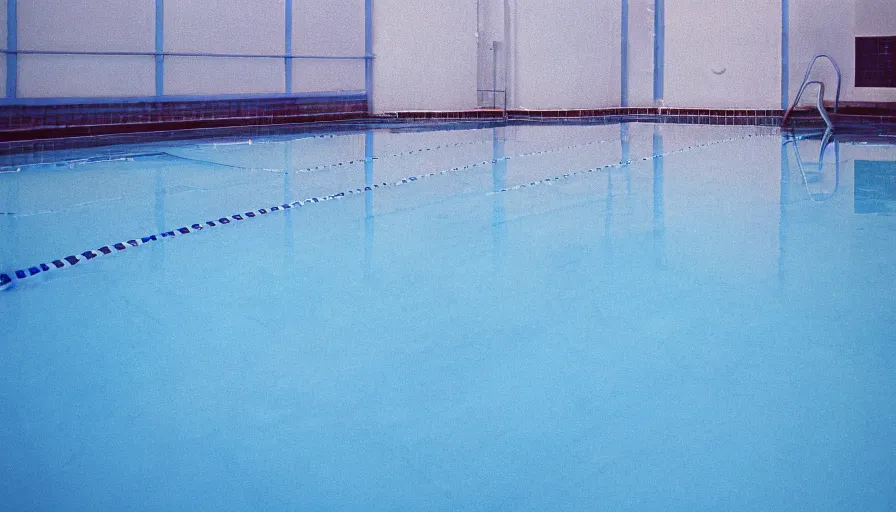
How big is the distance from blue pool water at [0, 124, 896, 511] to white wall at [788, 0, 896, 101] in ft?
21.8

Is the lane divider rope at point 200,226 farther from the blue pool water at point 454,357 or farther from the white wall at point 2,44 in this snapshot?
the white wall at point 2,44

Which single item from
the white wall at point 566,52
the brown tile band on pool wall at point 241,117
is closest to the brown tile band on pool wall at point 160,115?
the brown tile band on pool wall at point 241,117

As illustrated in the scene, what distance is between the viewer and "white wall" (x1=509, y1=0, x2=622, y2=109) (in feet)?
35.8

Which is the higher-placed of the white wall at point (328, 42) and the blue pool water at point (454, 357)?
the white wall at point (328, 42)

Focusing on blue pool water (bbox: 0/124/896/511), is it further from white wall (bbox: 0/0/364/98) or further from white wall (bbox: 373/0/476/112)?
white wall (bbox: 373/0/476/112)

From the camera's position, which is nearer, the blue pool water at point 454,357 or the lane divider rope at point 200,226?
the blue pool water at point 454,357

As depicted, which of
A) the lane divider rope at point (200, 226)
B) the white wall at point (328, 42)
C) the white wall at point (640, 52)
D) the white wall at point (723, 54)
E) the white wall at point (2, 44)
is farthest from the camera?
the white wall at point (640, 52)

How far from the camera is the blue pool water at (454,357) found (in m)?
1.28

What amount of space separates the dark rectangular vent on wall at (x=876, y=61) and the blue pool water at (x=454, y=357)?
651 centimetres

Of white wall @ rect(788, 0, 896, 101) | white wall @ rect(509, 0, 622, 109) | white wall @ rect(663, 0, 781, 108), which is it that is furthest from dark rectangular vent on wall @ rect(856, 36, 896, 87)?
white wall @ rect(509, 0, 622, 109)

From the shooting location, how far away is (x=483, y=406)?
1.57 meters

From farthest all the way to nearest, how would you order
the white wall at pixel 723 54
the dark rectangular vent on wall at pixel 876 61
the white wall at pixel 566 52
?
the white wall at pixel 566 52
the white wall at pixel 723 54
the dark rectangular vent on wall at pixel 876 61

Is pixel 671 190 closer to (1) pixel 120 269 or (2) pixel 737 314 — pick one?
(2) pixel 737 314

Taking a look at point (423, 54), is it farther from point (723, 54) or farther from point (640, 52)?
point (723, 54)
